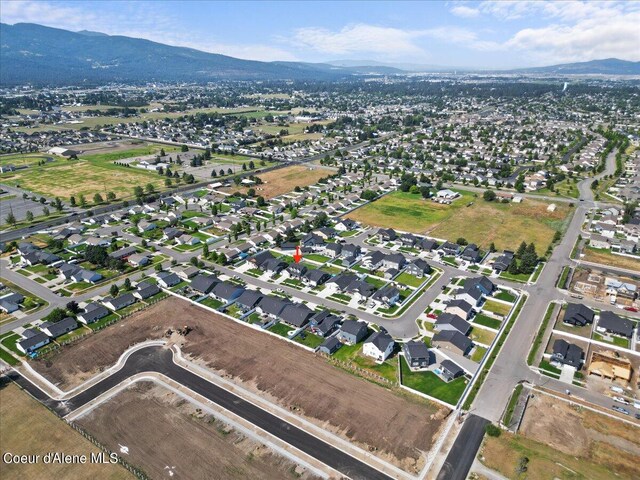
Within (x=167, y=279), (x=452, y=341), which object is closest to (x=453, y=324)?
(x=452, y=341)

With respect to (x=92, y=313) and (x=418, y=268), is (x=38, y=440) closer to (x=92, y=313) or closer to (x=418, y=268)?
(x=92, y=313)

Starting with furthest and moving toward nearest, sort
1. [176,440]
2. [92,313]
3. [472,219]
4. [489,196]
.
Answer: [489,196] → [472,219] → [92,313] → [176,440]

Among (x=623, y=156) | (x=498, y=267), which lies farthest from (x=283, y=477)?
(x=623, y=156)

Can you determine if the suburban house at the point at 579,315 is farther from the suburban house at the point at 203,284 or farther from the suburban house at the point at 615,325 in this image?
the suburban house at the point at 203,284

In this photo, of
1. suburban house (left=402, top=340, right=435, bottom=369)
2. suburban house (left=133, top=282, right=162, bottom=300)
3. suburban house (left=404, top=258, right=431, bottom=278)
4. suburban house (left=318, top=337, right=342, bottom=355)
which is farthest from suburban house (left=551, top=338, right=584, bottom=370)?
suburban house (left=133, top=282, right=162, bottom=300)

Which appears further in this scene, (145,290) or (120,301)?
(145,290)

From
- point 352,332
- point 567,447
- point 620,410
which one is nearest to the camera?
point 567,447

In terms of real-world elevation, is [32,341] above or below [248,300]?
below
